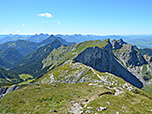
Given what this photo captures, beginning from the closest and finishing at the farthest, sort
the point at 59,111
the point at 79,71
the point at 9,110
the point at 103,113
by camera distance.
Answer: the point at 103,113 < the point at 59,111 < the point at 9,110 < the point at 79,71

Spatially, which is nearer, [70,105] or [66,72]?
[70,105]

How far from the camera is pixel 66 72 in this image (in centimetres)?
11988

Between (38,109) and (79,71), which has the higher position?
(38,109)

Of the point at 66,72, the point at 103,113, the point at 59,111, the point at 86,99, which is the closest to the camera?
the point at 103,113

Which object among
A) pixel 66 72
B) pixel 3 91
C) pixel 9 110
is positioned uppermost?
pixel 9 110

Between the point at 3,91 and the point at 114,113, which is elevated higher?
the point at 114,113

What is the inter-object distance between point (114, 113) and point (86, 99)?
13.0 m

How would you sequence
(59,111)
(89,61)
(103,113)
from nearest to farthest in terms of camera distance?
(103,113) < (59,111) < (89,61)

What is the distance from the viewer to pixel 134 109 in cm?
3016

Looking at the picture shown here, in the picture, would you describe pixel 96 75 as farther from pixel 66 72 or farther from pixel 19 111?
pixel 19 111

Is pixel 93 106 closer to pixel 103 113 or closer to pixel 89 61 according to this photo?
pixel 103 113

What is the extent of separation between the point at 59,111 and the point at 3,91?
84.8 m

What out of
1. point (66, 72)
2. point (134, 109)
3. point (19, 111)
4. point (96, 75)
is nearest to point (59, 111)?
point (19, 111)

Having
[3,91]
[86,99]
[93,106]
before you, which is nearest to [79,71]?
[3,91]
